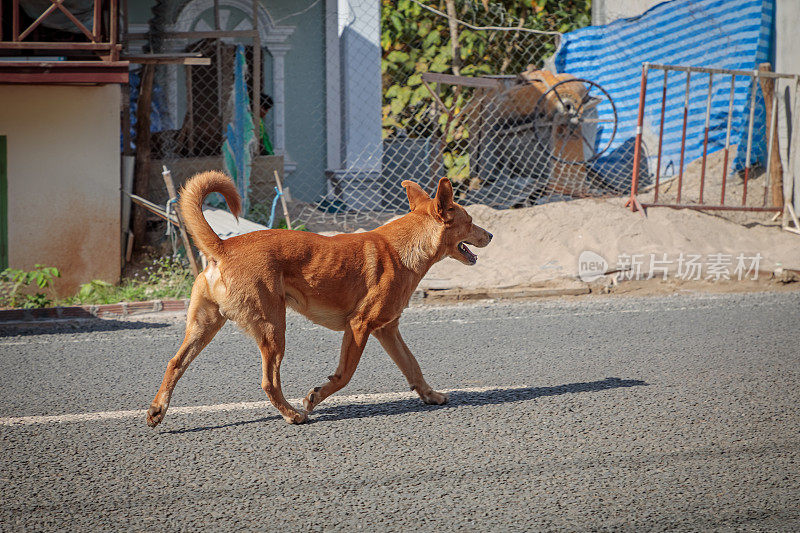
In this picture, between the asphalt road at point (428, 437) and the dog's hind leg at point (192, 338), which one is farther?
the dog's hind leg at point (192, 338)

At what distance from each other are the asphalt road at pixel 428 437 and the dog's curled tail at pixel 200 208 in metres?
0.96

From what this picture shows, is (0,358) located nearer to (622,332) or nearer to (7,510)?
(7,510)

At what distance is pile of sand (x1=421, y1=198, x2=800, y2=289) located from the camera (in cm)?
874

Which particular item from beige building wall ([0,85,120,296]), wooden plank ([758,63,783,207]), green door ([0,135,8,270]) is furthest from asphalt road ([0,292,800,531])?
wooden plank ([758,63,783,207])

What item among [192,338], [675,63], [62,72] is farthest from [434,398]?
[675,63]

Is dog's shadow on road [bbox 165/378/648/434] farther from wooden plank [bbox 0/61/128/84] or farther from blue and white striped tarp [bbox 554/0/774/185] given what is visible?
blue and white striped tarp [bbox 554/0/774/185]

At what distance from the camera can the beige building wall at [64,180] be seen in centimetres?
904

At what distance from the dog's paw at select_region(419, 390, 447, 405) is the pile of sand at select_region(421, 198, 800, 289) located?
3.73m

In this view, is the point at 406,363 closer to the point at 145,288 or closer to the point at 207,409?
the point at 207,409

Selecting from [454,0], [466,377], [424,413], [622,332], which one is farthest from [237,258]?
[454,0]

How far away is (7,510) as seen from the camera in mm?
3020

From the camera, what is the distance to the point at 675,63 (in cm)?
1338

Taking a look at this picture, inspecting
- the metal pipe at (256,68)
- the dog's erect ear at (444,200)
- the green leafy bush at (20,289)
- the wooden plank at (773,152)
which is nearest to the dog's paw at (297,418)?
the dog's erect ear at (444,200)

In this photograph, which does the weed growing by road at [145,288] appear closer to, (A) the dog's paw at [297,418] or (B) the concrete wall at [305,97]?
(A) the dog's paw at [297,418]
